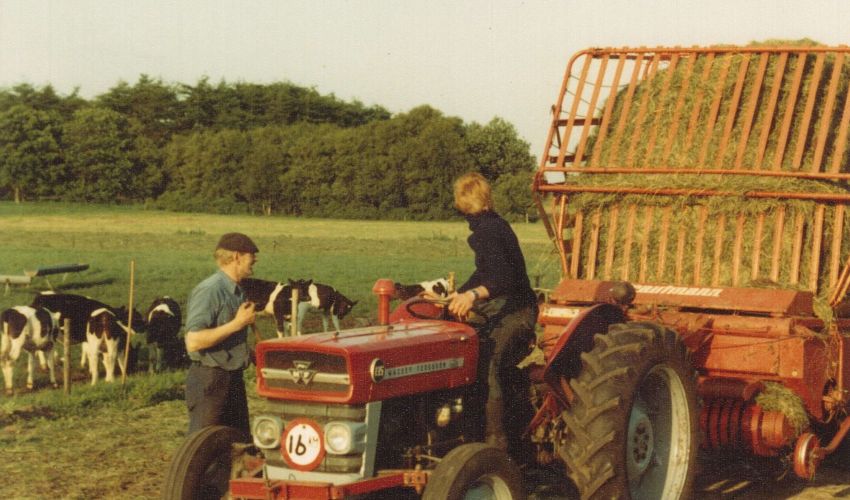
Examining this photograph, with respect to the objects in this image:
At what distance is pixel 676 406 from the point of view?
296 inches

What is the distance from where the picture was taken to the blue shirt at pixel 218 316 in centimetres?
760

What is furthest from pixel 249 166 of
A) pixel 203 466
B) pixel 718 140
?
pixel 203 466

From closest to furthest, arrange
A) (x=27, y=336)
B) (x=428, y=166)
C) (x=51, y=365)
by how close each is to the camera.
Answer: (x=51, y=365), (x=27, y=336), (x=428, y=166)

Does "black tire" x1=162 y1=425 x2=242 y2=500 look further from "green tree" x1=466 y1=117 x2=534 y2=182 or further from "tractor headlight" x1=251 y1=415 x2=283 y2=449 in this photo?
"green tree" x1=466 y1=117 x2=534 y2=182

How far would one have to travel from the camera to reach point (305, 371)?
6.16m

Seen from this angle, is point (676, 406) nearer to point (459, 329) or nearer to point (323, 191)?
point (459, 329)

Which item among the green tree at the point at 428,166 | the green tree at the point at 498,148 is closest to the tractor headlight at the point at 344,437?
the green tree at the point at 428,166

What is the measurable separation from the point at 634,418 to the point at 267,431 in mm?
2325

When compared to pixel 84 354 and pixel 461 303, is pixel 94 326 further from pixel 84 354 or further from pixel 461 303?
pixel 461 303

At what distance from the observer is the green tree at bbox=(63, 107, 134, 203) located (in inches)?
2753

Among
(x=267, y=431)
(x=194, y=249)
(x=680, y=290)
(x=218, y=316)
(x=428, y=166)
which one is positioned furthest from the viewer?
(x=428, y=166)

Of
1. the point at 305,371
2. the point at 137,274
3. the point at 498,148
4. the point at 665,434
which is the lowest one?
the point at 137,274

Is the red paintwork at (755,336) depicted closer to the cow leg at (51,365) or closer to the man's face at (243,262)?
the man's face at (243,262)

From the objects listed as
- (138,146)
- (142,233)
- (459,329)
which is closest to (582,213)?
(459,329)
